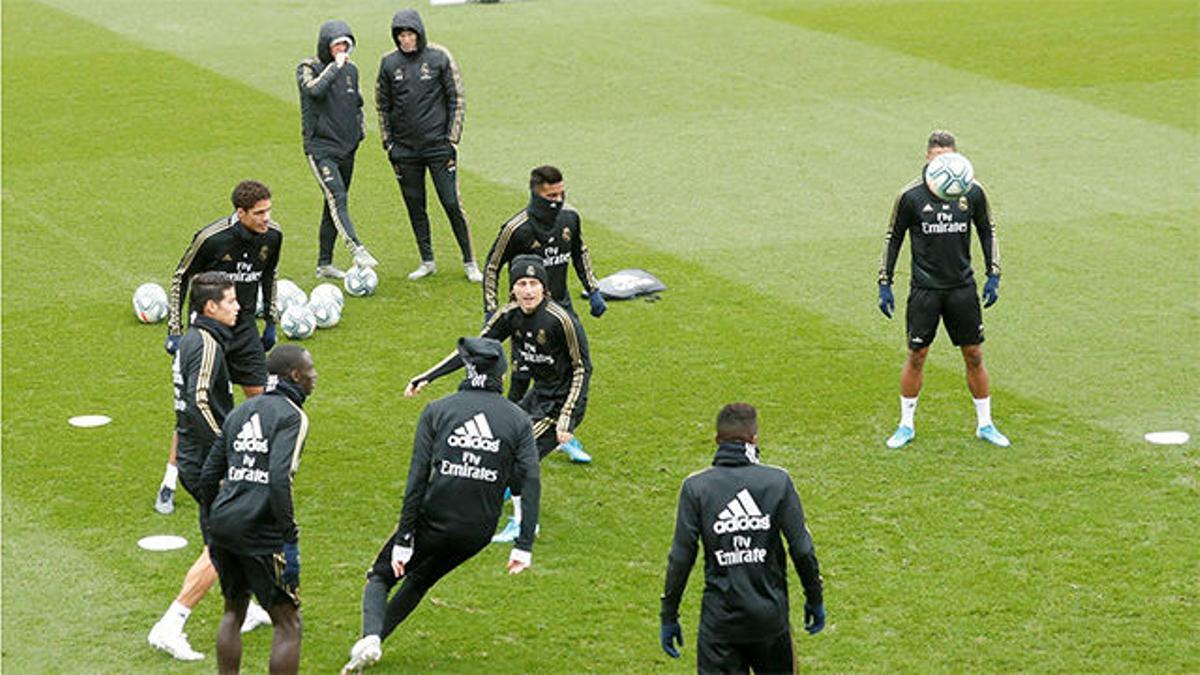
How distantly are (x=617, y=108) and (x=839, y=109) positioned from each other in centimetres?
319

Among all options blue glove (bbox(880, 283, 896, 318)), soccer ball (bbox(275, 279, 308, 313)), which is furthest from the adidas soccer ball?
blue glove (bbox(880, 283, 896, 318))

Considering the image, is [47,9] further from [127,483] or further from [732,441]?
[732,441]

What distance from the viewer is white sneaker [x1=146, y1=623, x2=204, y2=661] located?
11.8m

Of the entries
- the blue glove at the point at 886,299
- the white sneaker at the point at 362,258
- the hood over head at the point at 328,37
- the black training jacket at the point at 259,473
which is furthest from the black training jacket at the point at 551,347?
the hood over head at the point at 328,37

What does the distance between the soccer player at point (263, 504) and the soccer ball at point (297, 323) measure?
719cm

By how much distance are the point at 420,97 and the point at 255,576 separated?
31.3 feet

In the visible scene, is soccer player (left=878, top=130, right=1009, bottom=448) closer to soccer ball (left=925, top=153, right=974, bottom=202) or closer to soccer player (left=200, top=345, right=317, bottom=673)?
soccer ball (left=925, top=153, right=974, bottom=202)

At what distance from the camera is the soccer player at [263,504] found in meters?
10.9

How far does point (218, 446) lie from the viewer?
36.3 feet

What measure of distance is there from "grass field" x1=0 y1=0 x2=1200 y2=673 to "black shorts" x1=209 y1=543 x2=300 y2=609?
0.90 m

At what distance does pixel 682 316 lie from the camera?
19.0 metres

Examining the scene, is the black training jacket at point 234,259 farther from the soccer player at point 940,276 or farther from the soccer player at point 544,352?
the soccer player at point 940,276

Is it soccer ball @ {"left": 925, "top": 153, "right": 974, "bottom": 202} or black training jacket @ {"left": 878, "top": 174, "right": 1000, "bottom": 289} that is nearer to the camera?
soccer ball @ {"left": 925, "top": 153, "right": 974, "bottom": 202}

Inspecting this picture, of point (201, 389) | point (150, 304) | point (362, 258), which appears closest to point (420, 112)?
point (362, 258)
